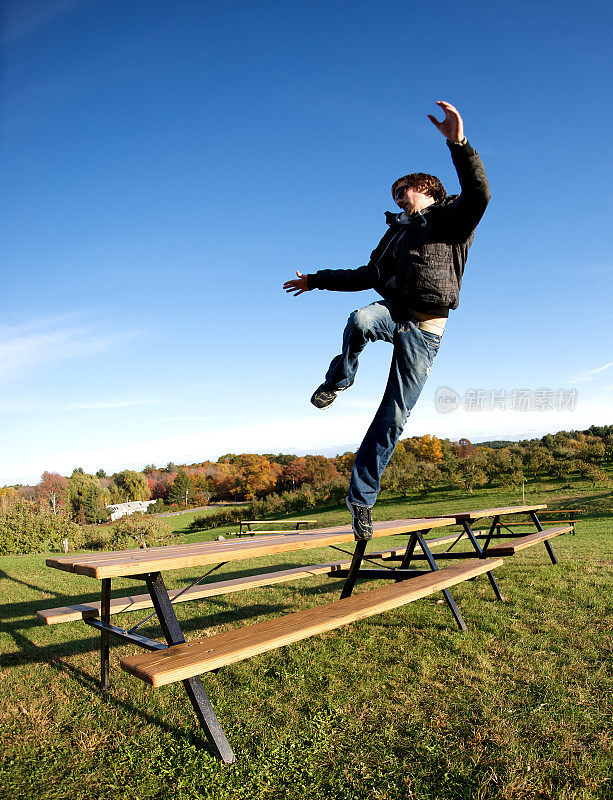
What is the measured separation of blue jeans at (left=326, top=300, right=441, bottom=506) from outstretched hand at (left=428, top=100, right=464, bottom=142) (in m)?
0.91

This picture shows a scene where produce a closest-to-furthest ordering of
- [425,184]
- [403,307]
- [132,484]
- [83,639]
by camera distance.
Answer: [403,307], [425,184], [83,639], [132,484]

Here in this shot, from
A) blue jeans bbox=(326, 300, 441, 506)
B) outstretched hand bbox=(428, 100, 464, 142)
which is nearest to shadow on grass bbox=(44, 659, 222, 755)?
blue jeans bbox=(326, 300, 441, 506)

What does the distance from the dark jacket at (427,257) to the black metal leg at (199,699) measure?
1974 mm

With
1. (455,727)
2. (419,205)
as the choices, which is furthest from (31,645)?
(419,205)

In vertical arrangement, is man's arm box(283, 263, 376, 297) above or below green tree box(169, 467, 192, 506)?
above

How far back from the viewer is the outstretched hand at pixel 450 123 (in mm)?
2238

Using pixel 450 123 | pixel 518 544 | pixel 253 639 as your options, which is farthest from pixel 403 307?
pixel 518 544

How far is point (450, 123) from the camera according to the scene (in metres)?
2.29

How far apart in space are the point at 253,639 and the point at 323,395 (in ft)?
4.61

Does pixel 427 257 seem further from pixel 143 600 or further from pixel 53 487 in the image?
pixel 53 487

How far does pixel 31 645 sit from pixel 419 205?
4.77 meters

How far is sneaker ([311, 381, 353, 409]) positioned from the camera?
9.98ft

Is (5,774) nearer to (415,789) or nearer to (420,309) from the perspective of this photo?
(415,789)

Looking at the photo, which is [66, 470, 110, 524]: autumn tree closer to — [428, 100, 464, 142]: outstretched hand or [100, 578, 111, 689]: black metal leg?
[100, 578, 111, 689]: black metal leg
